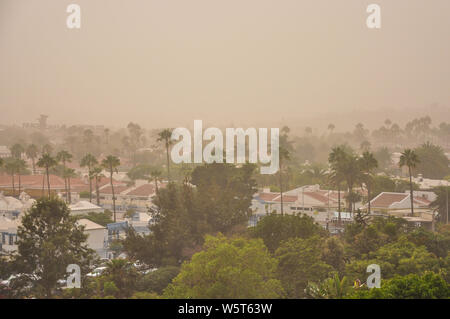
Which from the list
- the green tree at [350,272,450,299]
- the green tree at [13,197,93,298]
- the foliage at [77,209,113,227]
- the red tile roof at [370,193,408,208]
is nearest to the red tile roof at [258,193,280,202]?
the red tile roof at [370,193,408,208]

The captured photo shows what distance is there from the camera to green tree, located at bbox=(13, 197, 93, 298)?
17.9 m

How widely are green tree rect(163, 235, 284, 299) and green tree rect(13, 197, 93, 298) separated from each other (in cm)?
353

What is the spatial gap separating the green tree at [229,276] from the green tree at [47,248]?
3.53 m

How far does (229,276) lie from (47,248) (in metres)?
6.21

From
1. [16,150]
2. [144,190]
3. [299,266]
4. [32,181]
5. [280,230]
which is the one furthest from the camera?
[16,150]

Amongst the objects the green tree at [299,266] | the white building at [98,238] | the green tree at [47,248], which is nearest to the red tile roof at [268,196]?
the white building at [98,238]

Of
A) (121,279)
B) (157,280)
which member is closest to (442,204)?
(157,280)

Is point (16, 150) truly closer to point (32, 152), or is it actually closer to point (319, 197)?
point (32, 152)

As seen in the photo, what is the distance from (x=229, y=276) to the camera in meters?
15.4

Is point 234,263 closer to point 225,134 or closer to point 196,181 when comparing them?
point 196,181

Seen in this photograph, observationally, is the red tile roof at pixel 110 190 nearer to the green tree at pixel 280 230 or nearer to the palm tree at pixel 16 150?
the palm tree at pixel 16 150

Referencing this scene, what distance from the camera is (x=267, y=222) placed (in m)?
21.3

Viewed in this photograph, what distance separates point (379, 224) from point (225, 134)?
4796 cm
